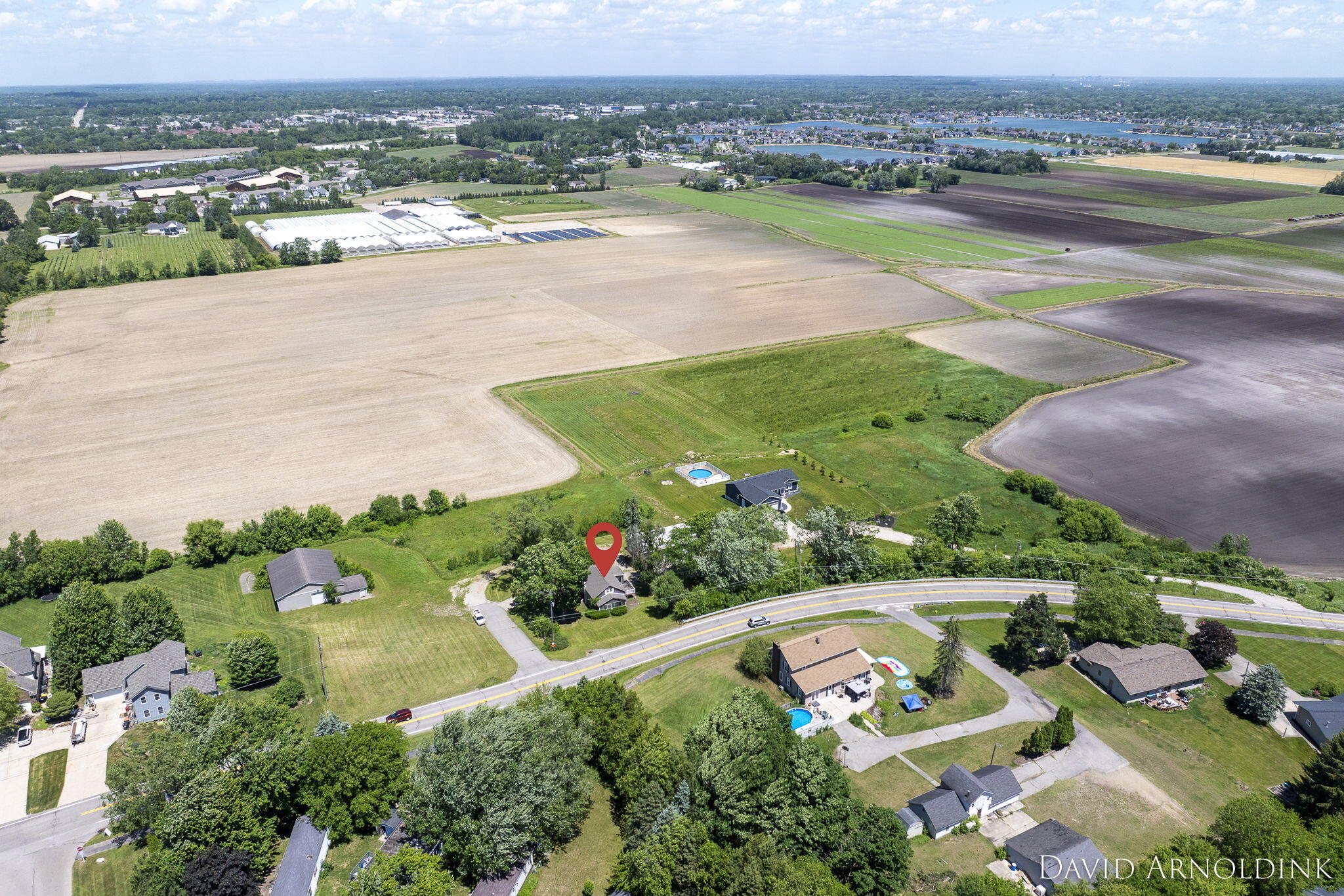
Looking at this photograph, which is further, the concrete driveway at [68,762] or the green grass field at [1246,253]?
the green grass field at [1246,253]

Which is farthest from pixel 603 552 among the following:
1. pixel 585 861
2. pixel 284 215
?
pixel 284 215

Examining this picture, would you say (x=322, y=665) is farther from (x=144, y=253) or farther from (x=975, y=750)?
(x=144, y=253)


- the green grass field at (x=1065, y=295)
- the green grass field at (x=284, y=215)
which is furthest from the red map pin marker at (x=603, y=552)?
the green grass field at (x=284, y=215)

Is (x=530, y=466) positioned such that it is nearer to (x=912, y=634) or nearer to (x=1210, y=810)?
(x=912, y=634)

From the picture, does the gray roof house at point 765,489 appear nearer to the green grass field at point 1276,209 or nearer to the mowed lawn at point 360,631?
the mowed lawn at point 360,631

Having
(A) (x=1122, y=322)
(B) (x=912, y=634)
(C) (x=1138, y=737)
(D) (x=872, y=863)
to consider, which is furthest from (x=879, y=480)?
(A) (x=1122, y=322)

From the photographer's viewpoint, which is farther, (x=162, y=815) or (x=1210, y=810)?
(x=1210, y=810)

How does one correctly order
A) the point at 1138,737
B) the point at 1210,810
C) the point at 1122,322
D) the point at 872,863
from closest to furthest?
the point at 872,863 < the point at 1210,810 < the point at 1138,737 < the point at 1122,322
